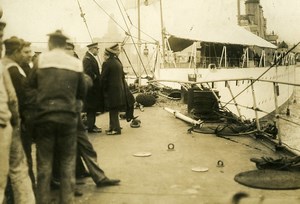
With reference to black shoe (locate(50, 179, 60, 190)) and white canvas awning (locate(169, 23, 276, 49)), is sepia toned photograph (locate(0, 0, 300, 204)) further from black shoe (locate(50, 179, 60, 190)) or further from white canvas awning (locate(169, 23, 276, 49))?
white canvas awning (locate(169, 23, 276, 49))

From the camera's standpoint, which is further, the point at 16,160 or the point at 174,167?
the point at 174,167

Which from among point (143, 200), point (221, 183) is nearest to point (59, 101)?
point (143, 200)

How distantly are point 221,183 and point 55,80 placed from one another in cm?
253

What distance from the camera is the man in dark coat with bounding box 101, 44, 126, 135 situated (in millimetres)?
8188

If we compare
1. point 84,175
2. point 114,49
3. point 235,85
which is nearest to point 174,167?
point 84,175

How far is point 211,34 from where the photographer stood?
98.0 feet

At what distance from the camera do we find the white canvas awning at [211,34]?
27.3 meters

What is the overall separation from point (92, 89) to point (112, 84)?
1.58ft

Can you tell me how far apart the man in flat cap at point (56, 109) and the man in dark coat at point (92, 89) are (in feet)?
14.1

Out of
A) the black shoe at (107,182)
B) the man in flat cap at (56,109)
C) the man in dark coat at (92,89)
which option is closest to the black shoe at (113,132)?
the man in dark coat at (92,89)

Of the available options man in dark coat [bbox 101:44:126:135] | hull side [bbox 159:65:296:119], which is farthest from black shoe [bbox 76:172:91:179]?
hull side [bbox 159:65:296:119]

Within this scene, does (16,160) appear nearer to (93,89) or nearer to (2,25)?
(2,25)

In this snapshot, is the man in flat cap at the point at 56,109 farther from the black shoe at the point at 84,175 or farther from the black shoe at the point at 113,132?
the black shoe at the point at 113,132

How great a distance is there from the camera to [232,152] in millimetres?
6578
